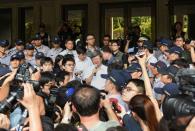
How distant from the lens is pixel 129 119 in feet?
14.3

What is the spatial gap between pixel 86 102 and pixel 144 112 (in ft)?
1.68

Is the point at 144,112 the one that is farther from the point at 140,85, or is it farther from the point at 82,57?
the point at 82,57

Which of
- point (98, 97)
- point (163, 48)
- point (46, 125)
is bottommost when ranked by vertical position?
point (46, 125)

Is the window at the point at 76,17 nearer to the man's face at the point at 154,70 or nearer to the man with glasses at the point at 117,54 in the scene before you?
the man with glasses at the point at 117,54

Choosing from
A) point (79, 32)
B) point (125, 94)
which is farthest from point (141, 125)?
point (79, 32)

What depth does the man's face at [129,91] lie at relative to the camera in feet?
15.7

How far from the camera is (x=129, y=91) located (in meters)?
4.87

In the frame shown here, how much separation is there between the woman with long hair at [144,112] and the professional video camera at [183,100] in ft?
1.72

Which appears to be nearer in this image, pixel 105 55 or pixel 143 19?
pixel 105 55

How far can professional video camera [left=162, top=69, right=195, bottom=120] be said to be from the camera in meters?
3.08

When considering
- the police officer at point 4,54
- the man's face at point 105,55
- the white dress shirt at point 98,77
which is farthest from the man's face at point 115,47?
the police officer at point 4,54

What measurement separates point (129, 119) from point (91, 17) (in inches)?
439

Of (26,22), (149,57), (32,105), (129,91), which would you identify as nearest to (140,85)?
(129,91)

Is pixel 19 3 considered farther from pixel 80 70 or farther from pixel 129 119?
pixel 129 119
